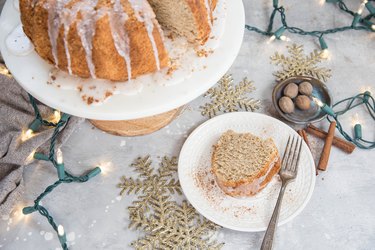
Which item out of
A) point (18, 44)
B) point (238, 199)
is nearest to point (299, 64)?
point (238, 199)

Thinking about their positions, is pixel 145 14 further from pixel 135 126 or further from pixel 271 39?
pixel 271 39

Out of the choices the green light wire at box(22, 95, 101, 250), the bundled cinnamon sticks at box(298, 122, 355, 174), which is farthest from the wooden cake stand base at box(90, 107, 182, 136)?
the bundled cinnamon sticks at box(298, 122, 355, 174)

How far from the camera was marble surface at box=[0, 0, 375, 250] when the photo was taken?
4.23 feet

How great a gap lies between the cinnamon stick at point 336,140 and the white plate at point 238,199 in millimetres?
88

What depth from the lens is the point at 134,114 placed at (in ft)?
3.70

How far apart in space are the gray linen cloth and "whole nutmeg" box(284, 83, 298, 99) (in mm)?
677

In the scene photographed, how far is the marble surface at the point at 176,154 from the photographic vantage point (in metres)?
1.29

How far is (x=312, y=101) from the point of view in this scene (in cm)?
150

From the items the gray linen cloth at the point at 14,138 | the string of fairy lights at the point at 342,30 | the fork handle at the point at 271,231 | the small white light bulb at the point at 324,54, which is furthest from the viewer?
the small white light bulb at the point at 324,54

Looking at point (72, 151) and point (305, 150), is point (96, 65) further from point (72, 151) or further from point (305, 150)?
point (305, 150)

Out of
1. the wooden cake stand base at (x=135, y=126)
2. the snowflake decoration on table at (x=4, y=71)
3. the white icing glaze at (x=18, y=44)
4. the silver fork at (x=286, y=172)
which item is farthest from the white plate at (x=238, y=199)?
the snowflake decoration on table at (x=4, y=71)

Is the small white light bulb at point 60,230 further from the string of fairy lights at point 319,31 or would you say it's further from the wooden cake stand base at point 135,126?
the string of fairy lights at point 319,31

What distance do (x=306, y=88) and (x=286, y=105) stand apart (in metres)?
0.10

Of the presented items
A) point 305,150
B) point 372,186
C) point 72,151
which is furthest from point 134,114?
point 372,186
